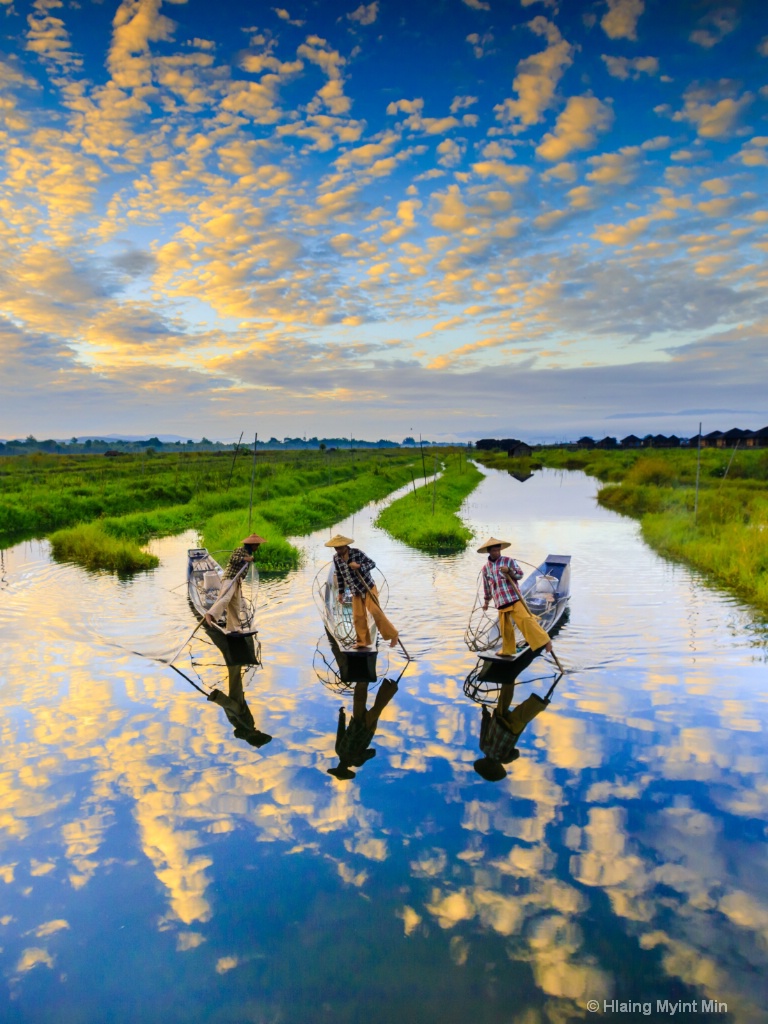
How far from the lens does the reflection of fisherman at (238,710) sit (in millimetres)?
7344

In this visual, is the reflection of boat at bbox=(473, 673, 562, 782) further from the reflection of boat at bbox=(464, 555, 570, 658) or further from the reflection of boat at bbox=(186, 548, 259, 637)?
the reflection of boat at bbox=(186, 548, 259, 637)

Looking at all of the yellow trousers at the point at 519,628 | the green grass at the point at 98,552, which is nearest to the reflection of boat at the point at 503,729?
the yellow trousers at the point at 519,628

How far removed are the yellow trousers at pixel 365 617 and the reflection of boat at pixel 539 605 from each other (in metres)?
1.29

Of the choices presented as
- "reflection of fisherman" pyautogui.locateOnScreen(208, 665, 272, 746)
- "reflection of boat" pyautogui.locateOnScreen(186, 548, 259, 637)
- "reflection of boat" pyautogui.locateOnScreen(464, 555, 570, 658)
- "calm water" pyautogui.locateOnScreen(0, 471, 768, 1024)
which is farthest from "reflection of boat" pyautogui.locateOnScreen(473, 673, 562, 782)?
"reflection of boat" pyautogui.locateOnScreen(186, 548, 259, 637)

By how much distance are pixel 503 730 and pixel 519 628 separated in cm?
167

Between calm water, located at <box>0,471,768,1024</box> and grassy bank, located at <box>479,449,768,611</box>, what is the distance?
5202mm

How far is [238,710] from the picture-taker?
8.09m

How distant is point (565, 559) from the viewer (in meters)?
13.1

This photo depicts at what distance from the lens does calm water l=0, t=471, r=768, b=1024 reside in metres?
4.14

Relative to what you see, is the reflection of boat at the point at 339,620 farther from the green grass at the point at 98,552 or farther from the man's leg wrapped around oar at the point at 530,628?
the green grass at the point at 98,552

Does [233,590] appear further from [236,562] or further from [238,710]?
→ [238,710]

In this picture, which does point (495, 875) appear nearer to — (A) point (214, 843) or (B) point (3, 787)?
(A) point (214, 843)

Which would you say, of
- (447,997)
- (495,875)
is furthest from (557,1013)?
(495,875)

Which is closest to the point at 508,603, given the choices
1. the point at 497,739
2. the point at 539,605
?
the point at 497,739
